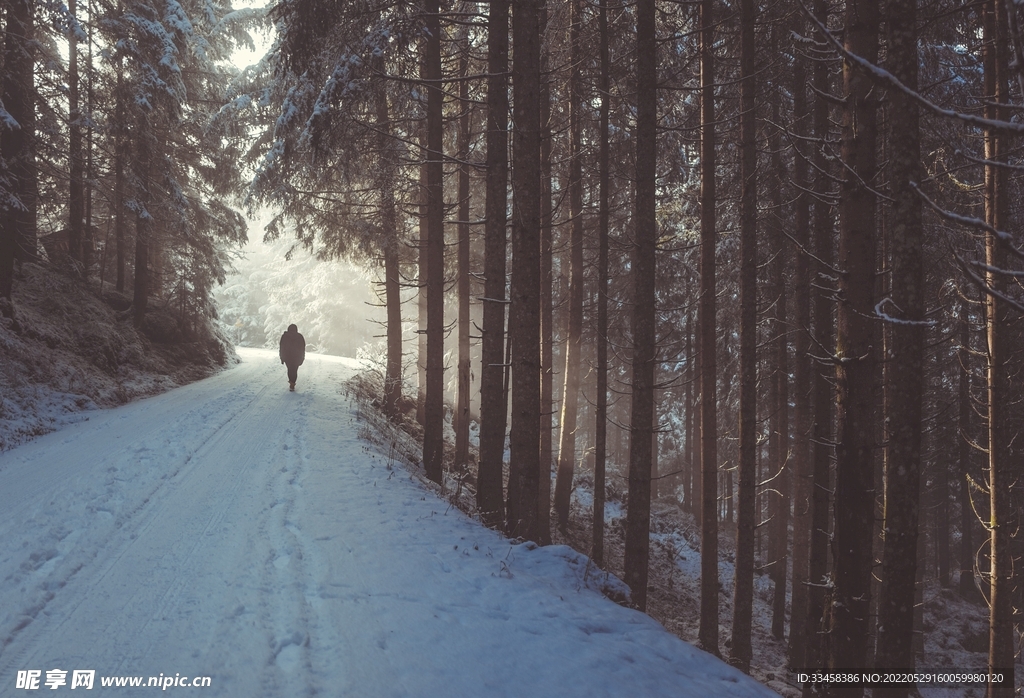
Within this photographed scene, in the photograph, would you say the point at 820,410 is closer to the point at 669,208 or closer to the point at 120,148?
the point at 669,208

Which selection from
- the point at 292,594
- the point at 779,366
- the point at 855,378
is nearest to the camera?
the point at 292,594

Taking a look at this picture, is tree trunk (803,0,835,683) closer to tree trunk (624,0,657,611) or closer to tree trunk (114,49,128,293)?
tree trunk (624,0,657,611)

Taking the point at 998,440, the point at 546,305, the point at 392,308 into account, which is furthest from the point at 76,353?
the point at 998,440

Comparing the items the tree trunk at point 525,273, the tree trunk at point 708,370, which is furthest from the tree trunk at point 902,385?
the tree trunk at point 525,273

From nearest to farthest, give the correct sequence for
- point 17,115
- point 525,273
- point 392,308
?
point 525,273 < point 17,115 < point 392,308

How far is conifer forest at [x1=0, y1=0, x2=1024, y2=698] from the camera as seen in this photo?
6012mm

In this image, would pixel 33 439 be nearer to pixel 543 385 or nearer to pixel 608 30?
pixel 543 385

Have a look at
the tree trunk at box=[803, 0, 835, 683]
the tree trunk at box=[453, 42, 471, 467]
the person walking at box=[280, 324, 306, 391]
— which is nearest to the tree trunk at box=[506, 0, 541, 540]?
the tree trunk at box=[453, 42, 471, 467]

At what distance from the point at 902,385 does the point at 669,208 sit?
40.8 ft

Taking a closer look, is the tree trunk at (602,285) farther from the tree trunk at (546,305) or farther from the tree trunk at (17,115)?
the tree trunk at (17,115)

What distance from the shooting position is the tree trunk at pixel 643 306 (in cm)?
871

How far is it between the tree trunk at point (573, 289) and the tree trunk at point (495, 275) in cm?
349

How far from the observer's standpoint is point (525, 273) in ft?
25.6

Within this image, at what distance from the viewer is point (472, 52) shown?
11.3 meters
